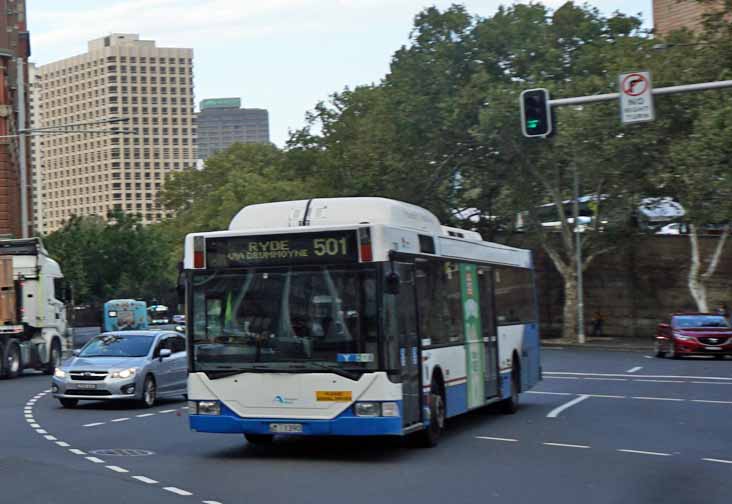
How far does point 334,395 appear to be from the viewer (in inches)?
557

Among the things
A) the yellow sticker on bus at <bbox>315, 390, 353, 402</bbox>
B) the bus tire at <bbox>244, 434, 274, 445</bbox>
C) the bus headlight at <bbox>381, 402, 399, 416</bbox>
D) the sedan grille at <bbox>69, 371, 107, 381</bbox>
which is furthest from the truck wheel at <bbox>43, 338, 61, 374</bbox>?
the bus headlight at <bbox>381, 402, 399, 416</bbox>

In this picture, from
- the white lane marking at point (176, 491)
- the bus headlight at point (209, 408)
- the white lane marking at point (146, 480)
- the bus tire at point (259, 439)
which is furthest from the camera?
the bus tire at point (259, 439)

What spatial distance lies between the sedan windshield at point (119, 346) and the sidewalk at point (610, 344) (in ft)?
95.0

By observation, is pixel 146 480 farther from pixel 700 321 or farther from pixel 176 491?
pixel 700 321

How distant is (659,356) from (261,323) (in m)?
30.1

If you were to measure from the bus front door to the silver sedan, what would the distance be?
28.2 ft

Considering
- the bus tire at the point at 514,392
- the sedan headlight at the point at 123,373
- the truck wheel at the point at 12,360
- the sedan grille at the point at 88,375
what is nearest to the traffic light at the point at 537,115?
the bus tire at the point at 514,392

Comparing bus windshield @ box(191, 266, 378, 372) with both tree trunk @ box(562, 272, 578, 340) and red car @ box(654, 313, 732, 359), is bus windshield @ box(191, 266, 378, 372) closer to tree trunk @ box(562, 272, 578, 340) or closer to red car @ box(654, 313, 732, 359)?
red car @ box(654, 313, 732, 359)

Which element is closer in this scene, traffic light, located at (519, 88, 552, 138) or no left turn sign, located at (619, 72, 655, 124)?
no left turn sign, located at (619, 72, 655, 124)

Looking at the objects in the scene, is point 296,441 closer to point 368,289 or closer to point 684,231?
point 368,289

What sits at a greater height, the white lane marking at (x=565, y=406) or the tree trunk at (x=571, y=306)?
the tree trunk at (x=571, y=306)

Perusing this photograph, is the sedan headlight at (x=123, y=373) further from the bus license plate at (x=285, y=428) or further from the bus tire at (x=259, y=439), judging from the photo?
the bus license plate at (x=285, y=428)

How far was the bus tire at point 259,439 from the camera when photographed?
52.9 ft

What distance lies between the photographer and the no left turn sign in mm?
21109
